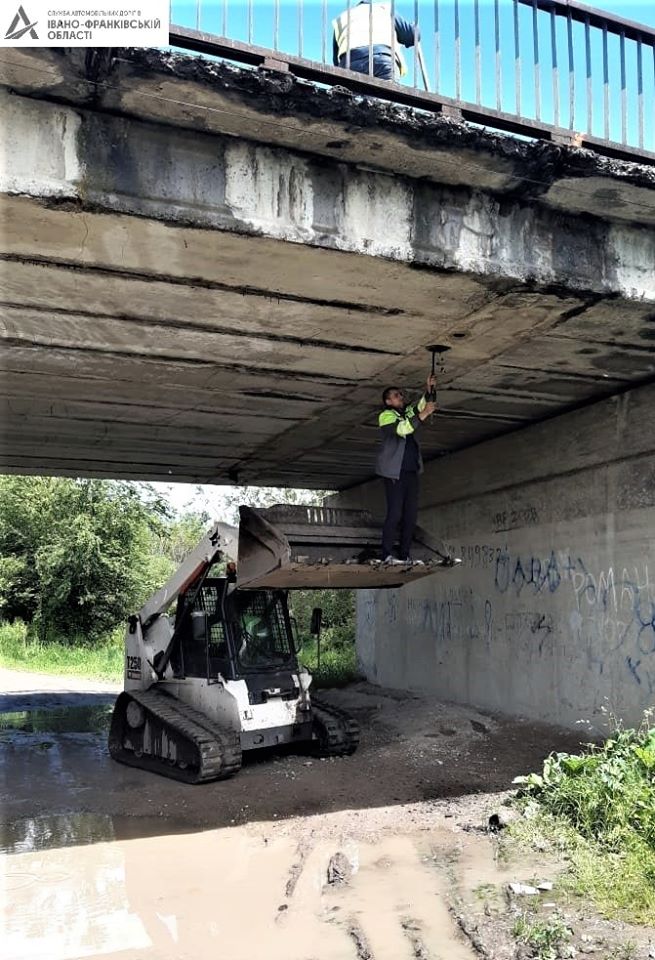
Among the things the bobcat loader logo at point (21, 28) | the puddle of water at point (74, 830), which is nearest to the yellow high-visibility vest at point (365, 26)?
the bobcat loader logo at point (21, 28)

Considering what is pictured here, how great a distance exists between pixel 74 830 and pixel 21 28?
20.9 ft

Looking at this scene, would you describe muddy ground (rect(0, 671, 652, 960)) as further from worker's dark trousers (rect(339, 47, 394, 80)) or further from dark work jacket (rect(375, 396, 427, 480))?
worker's dark trousers (rect(339, 47, 394, 80))

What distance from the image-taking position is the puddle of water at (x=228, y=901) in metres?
5.02

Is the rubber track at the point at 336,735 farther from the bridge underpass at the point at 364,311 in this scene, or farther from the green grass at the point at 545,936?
the green grass at the point at 545,936

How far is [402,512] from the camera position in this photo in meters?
8.75

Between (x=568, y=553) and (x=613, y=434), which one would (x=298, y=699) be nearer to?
(x=568, y=553)

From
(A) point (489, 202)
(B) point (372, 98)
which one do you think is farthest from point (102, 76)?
(A) point (489, 202)

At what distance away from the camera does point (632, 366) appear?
8.90 m

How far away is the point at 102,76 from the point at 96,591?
2564 centimetres

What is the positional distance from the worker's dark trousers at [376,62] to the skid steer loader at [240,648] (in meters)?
4.06

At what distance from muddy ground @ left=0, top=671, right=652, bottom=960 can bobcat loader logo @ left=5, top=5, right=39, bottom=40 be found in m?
5.34

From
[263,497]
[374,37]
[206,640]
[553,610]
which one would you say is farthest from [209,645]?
[263,497]

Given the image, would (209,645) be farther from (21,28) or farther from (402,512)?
(21,28)

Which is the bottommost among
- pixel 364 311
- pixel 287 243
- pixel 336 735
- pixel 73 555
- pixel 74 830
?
pixel 74 830
